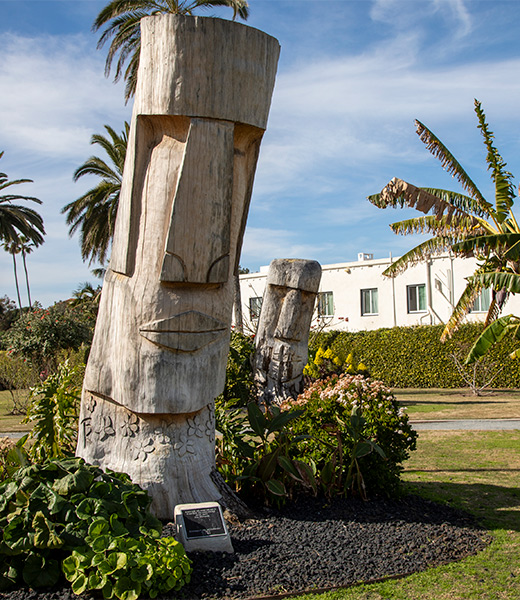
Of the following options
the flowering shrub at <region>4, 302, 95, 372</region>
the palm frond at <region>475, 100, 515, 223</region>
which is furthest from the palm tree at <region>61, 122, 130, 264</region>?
the palm frond at <region>475, 100, 515, 223</region>

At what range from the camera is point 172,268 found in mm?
4238

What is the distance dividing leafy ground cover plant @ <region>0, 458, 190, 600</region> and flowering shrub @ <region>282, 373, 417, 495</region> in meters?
2.17

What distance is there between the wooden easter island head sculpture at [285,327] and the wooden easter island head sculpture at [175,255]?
24.1 ft

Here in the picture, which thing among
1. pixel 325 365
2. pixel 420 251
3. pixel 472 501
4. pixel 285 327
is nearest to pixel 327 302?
pixel 420 251

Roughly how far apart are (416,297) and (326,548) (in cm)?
2114

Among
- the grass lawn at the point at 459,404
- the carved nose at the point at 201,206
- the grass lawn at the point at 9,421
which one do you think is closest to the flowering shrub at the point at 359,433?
the carved nose at the point at 201,206

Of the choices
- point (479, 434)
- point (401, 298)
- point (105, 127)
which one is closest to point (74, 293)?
point (105, 127)

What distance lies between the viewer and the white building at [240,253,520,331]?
2273cm

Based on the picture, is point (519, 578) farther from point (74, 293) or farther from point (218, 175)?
point (74, 293)

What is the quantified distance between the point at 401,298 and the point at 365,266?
7.01 ft

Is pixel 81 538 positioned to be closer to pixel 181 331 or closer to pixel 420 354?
pixel 181 331

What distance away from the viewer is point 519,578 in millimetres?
3994

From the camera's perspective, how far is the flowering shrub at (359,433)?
18.3 ft

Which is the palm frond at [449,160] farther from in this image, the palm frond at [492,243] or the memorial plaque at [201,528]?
the memorial plaque at [201,528]
